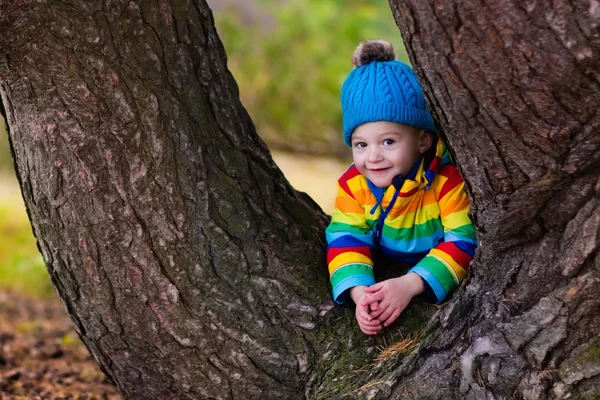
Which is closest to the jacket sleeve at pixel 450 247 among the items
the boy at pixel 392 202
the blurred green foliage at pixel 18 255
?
the boy at pixel 392 202

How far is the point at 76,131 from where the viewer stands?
7.32 ft

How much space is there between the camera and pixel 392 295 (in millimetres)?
2361

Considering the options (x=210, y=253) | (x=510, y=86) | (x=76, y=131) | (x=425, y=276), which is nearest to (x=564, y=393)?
(x=425, y=276)

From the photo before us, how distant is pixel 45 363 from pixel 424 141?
8.06 ft

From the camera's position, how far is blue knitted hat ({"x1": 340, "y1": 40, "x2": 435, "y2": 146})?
241cm

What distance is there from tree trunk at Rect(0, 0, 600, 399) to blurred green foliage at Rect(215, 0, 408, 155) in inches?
136

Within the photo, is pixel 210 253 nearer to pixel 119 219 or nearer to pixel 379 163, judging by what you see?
pixel 119 219

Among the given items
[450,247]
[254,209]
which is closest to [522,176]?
[450,247]

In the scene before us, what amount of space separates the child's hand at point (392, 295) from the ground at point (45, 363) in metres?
1.63

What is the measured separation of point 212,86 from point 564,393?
1394mm

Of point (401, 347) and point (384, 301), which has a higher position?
point (384, 301)

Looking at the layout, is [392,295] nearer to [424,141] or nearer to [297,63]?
[424,141]

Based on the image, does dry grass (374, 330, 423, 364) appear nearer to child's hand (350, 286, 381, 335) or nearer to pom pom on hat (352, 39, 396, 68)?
child's hand (350, 286, 381, 335)

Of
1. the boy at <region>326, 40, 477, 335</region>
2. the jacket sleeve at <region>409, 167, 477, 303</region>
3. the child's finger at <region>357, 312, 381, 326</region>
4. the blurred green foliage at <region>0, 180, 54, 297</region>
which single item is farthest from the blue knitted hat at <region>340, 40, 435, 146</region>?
the blurred green foliage at <region>0, 180, 54, 297</region>
